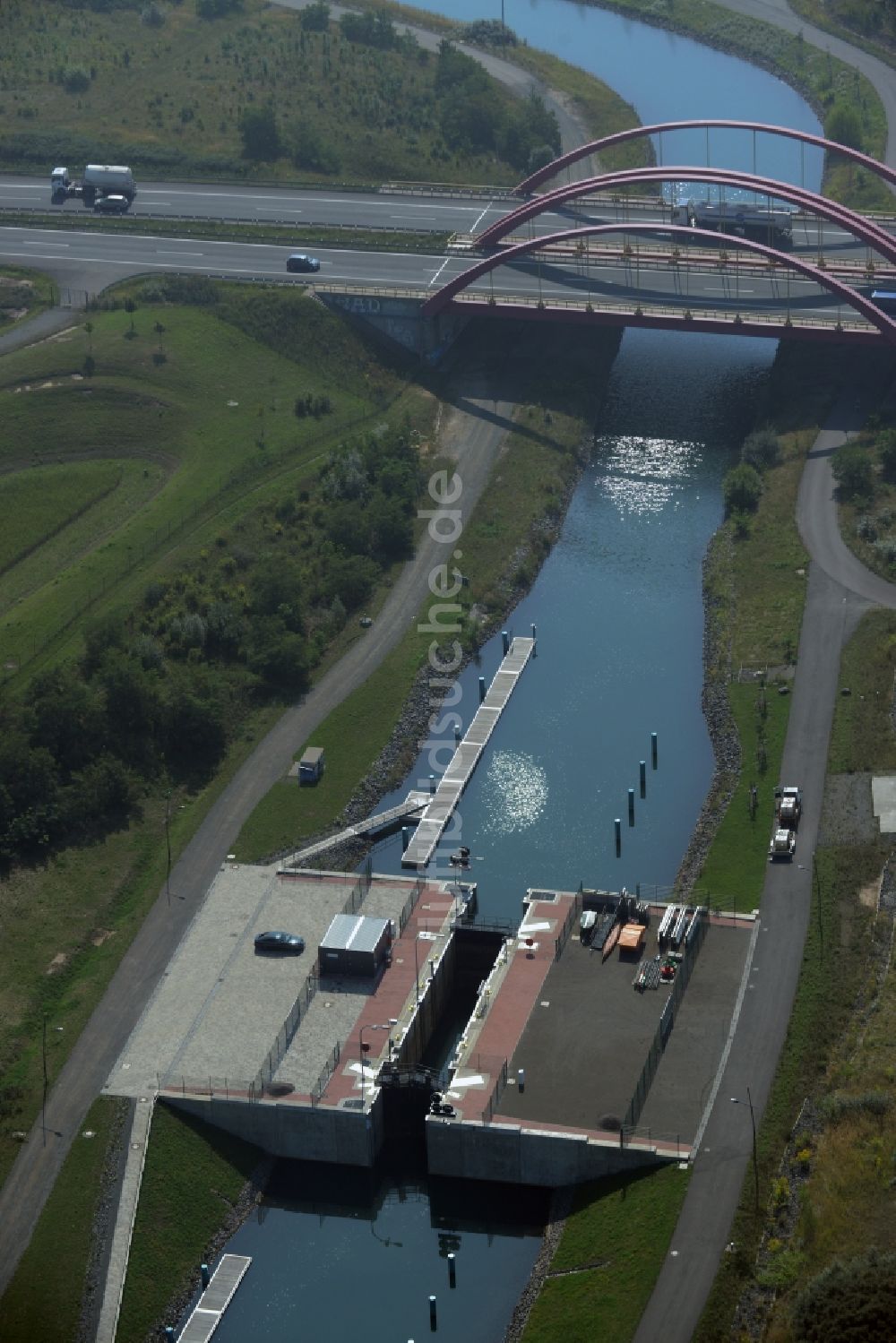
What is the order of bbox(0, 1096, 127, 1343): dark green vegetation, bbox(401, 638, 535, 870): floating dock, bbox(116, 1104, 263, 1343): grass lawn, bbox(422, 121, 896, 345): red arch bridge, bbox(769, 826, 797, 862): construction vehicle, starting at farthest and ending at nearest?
bbox(422, 121, 896, 345): red arch bridge < bbox(401, 638, 535, 870): floating dock < bbox(769, 826, 797, 862): construction vehicle < bbox(116, 1104, 263, 1343): grass lawn < bbox(0, 1096, 127, 1343): dark green vegetation

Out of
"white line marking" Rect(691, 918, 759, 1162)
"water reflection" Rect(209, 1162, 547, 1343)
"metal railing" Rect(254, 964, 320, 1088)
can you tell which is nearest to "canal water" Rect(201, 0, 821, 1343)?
"water reflection" Rect(209, 1162, 547, 1343)

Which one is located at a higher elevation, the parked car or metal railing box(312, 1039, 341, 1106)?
metal railing box(312, 1039, 341, 1106)

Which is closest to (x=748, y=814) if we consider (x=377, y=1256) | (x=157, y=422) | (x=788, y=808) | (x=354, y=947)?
(x=788, y=808)

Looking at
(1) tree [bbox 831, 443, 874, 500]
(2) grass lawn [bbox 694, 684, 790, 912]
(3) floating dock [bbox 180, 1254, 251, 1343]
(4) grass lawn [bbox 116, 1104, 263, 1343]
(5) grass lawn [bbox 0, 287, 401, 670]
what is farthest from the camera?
(1) tree [bbox 831, 443, 874, 500]

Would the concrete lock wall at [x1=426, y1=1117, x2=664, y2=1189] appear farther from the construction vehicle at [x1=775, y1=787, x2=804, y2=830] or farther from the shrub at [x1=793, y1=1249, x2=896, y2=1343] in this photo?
the construction vehicle at [x1=775, y1=787, x2=804, y2=830]

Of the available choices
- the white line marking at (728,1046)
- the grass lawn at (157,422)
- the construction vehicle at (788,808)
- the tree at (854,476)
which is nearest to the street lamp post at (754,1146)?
the white line marking at (728,1046)

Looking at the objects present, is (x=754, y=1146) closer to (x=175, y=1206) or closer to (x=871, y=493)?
(x=175, y=1206)

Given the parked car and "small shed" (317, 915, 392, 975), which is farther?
the parked car

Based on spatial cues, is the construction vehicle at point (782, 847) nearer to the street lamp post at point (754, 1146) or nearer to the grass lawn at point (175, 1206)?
the street lamp post at point (754, 1146)
